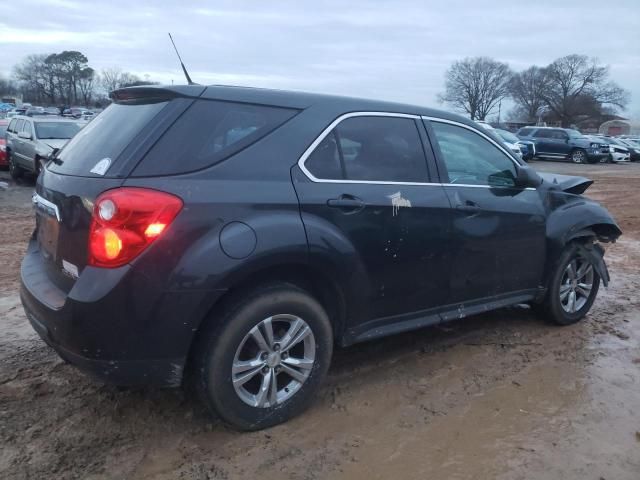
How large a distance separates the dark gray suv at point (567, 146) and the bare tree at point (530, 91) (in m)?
67.1

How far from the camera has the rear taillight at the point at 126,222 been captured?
8.91 feet

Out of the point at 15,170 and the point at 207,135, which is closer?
the point at 207,135

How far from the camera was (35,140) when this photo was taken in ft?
43.8

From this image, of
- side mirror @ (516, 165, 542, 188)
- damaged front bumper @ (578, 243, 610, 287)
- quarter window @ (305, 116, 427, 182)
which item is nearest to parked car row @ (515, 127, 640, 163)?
damaged front bumper @ (578, 243, 610, 287)

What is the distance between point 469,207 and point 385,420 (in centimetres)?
155

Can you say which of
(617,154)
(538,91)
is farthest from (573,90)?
(617,154)

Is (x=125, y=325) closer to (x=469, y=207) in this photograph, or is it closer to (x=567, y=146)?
(x=469, y=207)

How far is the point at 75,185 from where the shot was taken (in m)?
2.97

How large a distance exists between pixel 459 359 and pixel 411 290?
2.90 feet

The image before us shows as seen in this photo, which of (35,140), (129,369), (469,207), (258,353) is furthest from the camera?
(35,140)

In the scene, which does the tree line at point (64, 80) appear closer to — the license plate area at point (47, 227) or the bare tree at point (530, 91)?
the bare tree at point (530, 91)

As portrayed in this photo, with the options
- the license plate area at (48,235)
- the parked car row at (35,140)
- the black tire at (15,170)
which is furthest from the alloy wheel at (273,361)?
the black tire at (15,170)

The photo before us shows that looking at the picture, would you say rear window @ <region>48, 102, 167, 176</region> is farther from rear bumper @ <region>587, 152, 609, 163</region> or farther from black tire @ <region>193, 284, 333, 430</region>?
rear bumper @ <region>587, 152, 609, 163</region>

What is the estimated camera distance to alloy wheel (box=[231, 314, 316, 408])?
3082 mm
